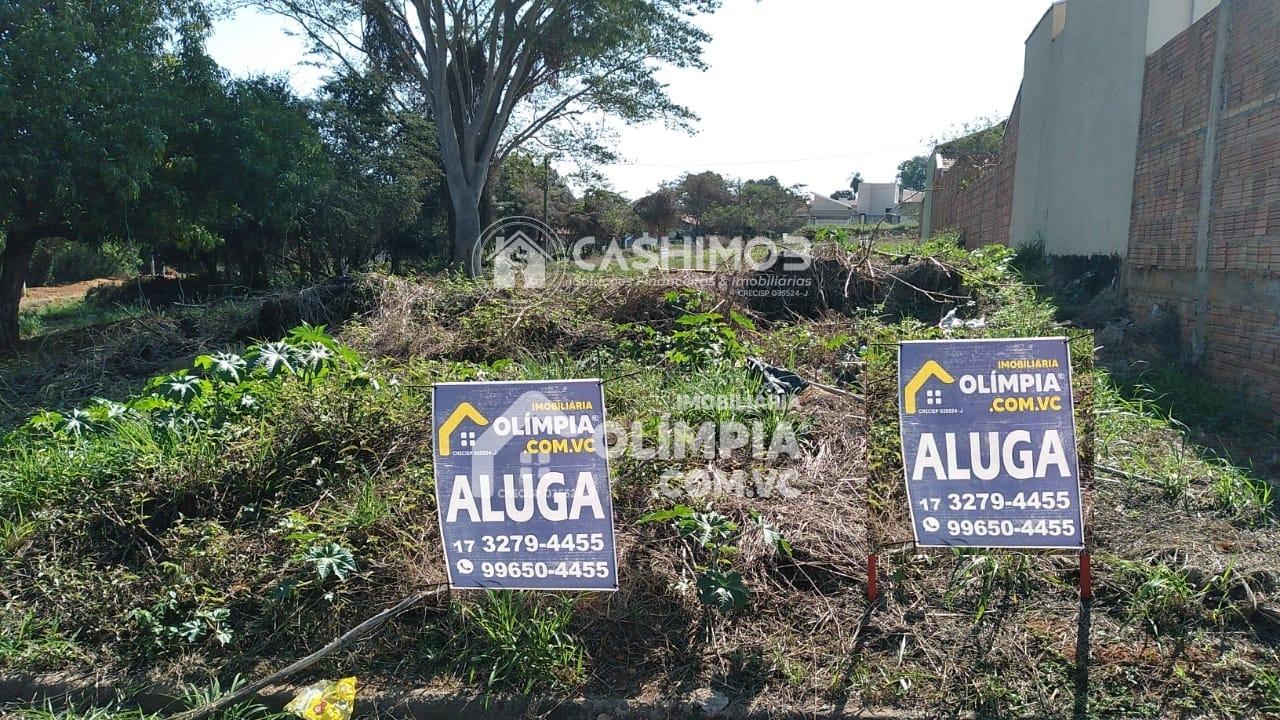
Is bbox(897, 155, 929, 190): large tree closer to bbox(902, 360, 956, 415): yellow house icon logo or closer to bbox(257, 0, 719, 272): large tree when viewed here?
bbox(257, 0, 719, 272): large tree

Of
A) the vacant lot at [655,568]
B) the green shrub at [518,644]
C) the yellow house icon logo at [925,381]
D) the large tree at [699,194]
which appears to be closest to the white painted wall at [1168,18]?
the vacant lot at [655,568]

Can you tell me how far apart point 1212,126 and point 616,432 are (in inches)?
241

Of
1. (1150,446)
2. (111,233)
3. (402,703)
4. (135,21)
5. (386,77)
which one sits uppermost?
(386,77)

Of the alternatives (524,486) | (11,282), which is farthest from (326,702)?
(11,282)

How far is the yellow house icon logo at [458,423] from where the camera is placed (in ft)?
10.2

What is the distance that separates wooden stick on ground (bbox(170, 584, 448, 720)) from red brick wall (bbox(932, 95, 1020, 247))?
1469 cm

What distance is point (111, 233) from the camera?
10547mm

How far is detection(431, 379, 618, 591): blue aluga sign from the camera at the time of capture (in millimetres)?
3045

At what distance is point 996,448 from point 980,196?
17.2 m

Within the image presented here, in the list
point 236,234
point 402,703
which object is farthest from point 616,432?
point 236,234

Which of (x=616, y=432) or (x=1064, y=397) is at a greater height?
(x=1064, y=397)

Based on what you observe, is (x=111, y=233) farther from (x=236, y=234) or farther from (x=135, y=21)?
(x=236, y=234)

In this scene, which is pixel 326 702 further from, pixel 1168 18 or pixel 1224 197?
pixel 1168 18

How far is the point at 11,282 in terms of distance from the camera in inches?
458
